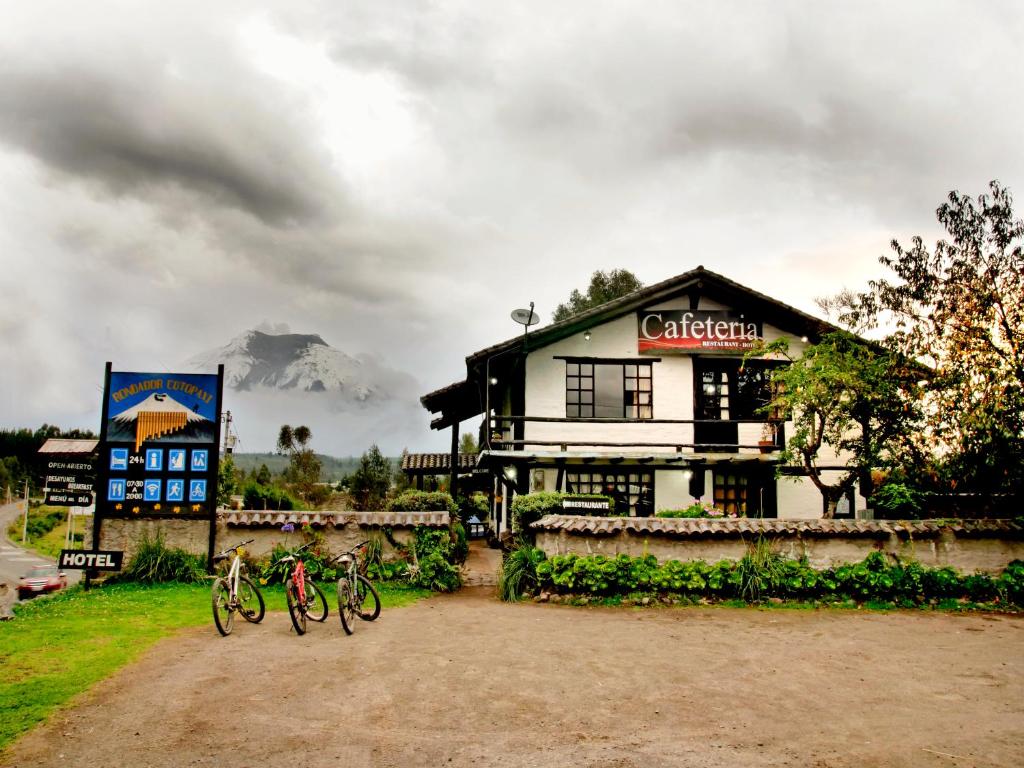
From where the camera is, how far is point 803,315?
19.7 m

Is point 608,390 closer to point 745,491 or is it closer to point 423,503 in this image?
point 745,491

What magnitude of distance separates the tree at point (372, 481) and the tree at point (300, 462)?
3.77 m

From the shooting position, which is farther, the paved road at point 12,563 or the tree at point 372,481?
the tree at point 372,481

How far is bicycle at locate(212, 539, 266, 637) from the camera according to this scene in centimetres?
892

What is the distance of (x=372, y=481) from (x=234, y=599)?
32.3 m

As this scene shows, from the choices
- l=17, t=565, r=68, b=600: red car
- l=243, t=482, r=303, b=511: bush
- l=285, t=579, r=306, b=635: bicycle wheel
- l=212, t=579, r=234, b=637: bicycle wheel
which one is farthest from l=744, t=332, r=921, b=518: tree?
l=17, t=565, r=68, b=600: red car

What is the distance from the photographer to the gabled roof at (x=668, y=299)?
1886 cm

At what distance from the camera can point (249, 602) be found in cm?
964

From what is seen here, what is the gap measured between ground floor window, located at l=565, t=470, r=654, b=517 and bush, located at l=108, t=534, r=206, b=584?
10.2m

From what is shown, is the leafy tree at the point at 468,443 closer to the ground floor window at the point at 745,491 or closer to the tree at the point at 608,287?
the tree at the point at 608,287

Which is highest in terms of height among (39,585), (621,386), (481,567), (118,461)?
(621,386)

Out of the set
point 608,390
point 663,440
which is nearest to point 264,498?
point 608,390

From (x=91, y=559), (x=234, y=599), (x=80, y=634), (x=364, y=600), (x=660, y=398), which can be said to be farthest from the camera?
(x=660, y=398)

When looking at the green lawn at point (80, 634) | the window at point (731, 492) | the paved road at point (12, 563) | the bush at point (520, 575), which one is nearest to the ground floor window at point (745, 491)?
the window at point (731, 492)
